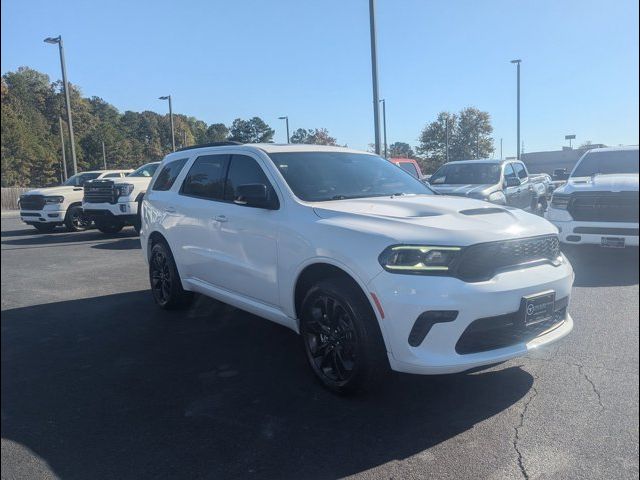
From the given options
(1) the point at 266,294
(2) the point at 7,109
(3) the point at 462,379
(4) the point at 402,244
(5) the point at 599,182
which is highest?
(2) the point at 7,109

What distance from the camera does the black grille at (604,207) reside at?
1718 mm

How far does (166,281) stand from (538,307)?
4.05 metres

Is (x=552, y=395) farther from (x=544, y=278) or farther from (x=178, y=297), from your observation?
(x=178, y=297)

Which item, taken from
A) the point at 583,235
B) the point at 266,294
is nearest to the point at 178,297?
the point at 266,294

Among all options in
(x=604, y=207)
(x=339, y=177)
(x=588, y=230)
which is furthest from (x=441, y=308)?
(x=339, y=177)

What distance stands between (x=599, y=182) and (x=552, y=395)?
1.87 m

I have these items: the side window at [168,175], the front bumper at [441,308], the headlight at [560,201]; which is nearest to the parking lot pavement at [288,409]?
the headlight at [560,201]

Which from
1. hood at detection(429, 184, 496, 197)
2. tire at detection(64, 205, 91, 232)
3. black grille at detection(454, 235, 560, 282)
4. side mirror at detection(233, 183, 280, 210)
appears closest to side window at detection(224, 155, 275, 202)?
side mirror at detection(233, 183, 280, 210)

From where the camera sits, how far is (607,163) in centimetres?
208

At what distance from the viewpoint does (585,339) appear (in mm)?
4434

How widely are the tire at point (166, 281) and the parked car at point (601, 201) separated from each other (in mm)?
3966

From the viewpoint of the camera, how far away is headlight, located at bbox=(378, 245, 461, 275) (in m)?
3.15

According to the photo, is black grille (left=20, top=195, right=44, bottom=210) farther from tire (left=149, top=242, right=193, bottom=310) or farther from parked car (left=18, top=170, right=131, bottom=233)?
tire (left=149, top=242, right=193, bottom=310)

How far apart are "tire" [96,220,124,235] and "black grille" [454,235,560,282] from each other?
1125cm
